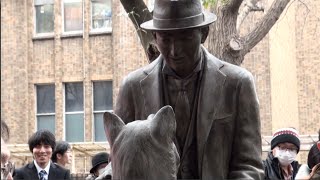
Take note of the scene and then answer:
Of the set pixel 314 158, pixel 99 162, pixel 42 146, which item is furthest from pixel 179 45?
pixel 99 162

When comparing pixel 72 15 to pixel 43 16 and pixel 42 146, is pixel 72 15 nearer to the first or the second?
pixel 43 16

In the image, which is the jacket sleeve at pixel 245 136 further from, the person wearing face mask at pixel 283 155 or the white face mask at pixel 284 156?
the white face mask at pixel 284 156

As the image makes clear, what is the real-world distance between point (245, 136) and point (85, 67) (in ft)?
90.8

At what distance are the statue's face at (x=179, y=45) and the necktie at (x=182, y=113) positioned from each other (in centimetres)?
17

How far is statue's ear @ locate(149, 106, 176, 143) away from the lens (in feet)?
12.8

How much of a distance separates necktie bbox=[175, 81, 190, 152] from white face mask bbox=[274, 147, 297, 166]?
4.54 meters

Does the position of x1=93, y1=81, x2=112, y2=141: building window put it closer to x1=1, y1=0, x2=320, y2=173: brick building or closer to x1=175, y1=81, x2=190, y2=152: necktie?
x1=1, y1=0, x2=320, y2=173: brick building

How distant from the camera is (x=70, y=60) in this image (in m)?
32.5

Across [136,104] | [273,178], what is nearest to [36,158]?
[273,178]

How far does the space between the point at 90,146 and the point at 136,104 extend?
84.2 feet

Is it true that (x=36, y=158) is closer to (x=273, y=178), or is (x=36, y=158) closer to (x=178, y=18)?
(x=273, y=178)

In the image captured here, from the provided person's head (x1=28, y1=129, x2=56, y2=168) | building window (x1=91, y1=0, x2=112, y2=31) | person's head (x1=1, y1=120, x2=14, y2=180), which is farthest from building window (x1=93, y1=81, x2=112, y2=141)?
person's head (x1=1, y1=120, x2=14, y2=180)

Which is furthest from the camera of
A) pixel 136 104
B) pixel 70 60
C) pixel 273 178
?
pixel 70 60

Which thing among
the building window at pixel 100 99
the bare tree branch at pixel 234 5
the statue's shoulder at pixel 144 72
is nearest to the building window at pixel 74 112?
the building window at pixel 100 99
